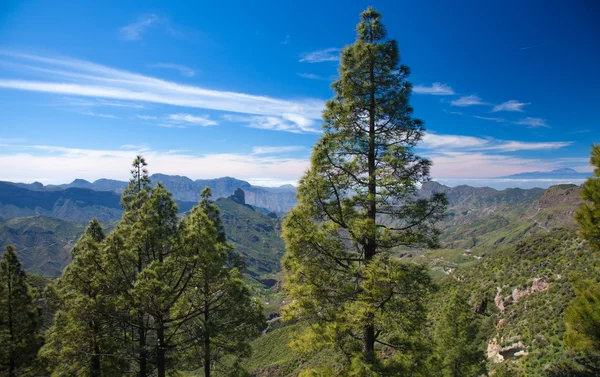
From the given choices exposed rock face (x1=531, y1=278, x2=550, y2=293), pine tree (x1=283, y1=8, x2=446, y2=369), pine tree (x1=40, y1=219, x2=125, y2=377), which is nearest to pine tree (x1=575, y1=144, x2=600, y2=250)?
pine tree (x1=283, y1=8, x2=446, y2=369)

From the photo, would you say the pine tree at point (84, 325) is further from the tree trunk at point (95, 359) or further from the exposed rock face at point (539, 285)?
the exposed rock face at point (539, 285)

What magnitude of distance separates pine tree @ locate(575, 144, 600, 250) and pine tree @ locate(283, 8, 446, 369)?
183 inches

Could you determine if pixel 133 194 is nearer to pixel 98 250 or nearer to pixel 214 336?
pixel 98 250

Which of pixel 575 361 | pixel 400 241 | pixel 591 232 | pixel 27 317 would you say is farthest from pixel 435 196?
pixel 27 317

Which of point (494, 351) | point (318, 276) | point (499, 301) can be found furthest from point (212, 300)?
point (499, 301)

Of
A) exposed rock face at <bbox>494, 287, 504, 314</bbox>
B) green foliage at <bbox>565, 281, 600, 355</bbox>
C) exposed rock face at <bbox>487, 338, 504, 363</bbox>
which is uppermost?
green foliage at <bbox>565, 281, 600, 355</bbox>

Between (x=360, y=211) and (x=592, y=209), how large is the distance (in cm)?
778

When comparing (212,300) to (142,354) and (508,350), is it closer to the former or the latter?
(142,354)

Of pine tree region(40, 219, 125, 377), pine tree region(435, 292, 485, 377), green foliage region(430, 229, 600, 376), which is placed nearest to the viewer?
pine tree region(40, 219, 125, 377)

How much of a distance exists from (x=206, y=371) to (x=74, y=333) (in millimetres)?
6789

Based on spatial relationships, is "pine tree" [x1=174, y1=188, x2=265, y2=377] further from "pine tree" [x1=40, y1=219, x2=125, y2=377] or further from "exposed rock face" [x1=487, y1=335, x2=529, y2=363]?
"exposed rock face" [x1=487, y1=335, x2=529, y2=363]

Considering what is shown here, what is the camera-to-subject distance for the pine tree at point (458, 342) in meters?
27.9

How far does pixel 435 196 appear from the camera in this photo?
11.2 m

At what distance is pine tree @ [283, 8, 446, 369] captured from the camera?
35.7 ft
